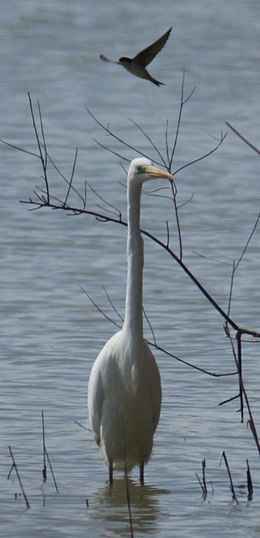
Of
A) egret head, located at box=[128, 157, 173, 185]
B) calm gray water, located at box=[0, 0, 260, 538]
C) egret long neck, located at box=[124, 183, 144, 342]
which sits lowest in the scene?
calm gray water, located at box=[0, 0, 260, 538]

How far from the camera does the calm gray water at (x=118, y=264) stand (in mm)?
6449

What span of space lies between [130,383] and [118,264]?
5.21 metres

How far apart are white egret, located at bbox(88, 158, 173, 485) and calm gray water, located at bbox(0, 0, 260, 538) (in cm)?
24

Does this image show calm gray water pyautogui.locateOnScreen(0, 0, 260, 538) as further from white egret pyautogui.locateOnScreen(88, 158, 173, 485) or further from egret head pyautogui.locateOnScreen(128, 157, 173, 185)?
egret head pyautogui.locateOnScreen(128, 157, 173, 185)

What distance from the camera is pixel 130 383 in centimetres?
636

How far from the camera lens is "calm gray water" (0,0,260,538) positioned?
6.45 m

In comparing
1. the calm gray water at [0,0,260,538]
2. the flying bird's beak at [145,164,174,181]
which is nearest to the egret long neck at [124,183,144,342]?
the flying bird's beak at [145,164,174,181]

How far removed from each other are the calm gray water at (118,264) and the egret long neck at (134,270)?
0.84 meters

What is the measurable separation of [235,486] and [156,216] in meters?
7.26

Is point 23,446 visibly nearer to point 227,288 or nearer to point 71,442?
point 71,442

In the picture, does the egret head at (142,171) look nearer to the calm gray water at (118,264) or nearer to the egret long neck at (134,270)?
the egret long neck at (134,270)

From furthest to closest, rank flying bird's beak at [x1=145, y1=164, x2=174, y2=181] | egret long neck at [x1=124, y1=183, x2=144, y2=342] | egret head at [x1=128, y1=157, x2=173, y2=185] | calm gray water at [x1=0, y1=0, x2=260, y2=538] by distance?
calm gray water at [x1=0, y1=0, x2=260, y2=538] < egret long neck at [x1=124, y1=183, x2=144, y2=342] < egret head at [x1=128, y1=157, x2=173, y2=185] < flying bird's beak at [x1=145, y1=164, x2=174, y2=181]

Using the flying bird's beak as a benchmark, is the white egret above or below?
below

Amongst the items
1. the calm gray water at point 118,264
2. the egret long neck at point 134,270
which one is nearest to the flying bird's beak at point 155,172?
the egret long neck at point 134,270
